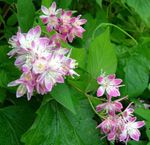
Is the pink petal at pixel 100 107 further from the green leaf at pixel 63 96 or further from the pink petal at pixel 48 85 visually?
the pink petal at pixel 48 85

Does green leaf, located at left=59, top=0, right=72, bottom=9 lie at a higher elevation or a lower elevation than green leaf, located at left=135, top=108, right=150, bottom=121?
higher

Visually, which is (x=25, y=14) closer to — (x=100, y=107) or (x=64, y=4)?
(x=64, y=4)

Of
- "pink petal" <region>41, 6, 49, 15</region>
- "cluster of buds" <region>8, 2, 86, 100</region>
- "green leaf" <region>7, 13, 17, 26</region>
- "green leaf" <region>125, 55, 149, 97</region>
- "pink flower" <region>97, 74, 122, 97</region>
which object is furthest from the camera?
"green leaf" <region>7, 13, 17, 26</region>

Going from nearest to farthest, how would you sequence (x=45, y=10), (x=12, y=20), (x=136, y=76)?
(x=45, y=10), (x=136, y=76), (x=12, y=20)

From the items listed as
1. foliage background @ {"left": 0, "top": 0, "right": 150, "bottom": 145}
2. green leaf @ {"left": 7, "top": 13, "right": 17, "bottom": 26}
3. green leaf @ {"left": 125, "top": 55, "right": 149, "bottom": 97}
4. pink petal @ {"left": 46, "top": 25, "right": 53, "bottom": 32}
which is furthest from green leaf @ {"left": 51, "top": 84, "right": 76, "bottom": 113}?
green leaf @ {"left": 7, "top": 13, "right": 17, "bottom": 26}

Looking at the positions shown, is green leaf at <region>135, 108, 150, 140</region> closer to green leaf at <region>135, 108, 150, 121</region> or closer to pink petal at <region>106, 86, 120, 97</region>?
green leaf at <region>135, 108, 150, 121</region>

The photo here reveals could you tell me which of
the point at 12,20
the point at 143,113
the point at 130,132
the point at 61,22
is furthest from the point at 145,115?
the point at 12,20

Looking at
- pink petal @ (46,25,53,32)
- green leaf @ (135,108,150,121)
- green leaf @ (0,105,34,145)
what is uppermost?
pink petal @ (46,25,53,32)

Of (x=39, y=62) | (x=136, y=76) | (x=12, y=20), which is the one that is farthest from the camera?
(x=12, y=20)

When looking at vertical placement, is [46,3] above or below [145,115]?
above
